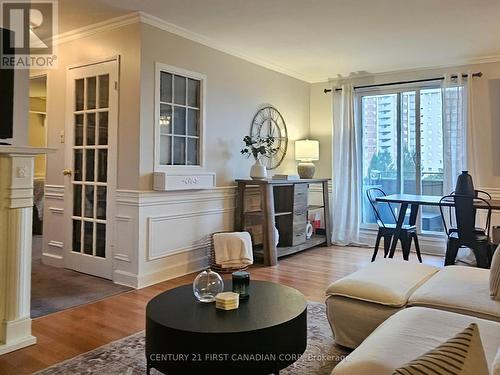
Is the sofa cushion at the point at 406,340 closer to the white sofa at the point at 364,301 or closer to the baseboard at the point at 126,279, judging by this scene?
the white sofa at the point at 364,301

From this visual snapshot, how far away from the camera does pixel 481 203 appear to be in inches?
158

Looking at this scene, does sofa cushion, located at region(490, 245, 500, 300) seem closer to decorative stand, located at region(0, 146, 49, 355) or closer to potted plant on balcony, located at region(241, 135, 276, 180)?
decorative stand, located at region(0, 146, 49, 355)

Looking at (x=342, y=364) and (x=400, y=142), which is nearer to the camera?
(x=342, y=364)

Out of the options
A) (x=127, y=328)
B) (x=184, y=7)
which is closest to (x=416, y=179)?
(x=184, y=7)

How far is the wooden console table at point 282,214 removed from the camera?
4.66 m

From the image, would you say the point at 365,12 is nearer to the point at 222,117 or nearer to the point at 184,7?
the point at 184,7

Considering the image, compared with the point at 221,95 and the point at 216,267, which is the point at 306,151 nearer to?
the point at 221,95

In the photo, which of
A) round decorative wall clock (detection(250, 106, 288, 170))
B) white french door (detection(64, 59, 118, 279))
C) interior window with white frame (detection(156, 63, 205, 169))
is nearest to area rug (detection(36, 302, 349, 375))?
white french door (detection(64, 59, 118, 279))

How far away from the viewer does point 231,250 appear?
436 centimetres

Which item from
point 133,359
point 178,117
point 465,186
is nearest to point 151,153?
point 178,117

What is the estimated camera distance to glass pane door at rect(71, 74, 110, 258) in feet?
13.4

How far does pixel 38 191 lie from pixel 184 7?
463 cm

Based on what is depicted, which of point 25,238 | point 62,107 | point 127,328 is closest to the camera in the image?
point 25,238

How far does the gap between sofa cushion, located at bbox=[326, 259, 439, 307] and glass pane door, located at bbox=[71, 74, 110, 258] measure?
256 cm
